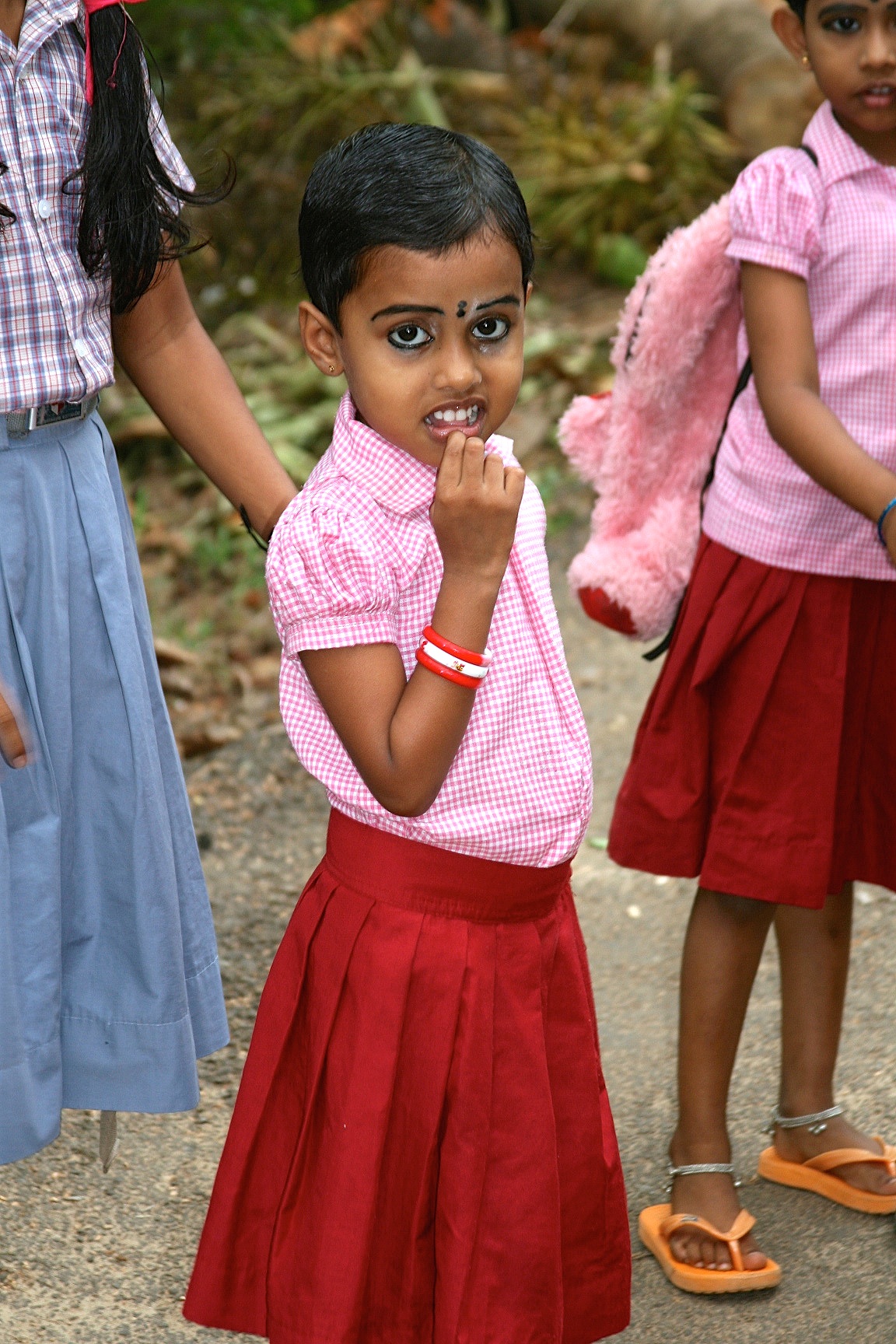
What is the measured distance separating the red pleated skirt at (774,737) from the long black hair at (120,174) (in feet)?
3.07

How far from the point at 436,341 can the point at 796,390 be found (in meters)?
0.70

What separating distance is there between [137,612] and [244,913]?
1598 millimetres

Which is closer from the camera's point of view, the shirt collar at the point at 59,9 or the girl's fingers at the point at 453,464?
the girl's fingers at the point at 453,464

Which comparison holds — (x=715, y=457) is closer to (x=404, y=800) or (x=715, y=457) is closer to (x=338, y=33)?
(x=404, y=800)

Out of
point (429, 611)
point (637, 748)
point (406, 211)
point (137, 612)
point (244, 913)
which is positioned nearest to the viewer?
point (406, 211)

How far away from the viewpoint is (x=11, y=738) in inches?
60.2

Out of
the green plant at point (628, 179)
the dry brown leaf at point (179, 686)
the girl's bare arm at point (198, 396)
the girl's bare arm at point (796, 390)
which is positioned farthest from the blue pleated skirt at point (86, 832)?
the green plant at point (628, 179)

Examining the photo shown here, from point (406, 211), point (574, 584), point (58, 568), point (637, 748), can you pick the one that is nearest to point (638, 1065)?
point (637, 748)

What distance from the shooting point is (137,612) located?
1908 mm

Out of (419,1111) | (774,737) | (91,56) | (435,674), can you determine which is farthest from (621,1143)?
(91,56)

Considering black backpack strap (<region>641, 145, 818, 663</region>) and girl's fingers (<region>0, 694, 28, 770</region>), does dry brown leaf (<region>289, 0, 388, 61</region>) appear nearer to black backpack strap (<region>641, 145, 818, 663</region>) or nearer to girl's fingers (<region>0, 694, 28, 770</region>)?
black backpack strap (<region>641, 145, 818, 663</region>)

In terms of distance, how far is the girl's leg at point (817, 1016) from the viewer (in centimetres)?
247

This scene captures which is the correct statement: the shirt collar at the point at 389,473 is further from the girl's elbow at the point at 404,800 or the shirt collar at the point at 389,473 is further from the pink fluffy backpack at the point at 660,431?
the pink fluffy backpack at the point at 660,431

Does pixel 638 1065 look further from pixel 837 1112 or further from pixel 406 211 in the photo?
pixel 406 211
